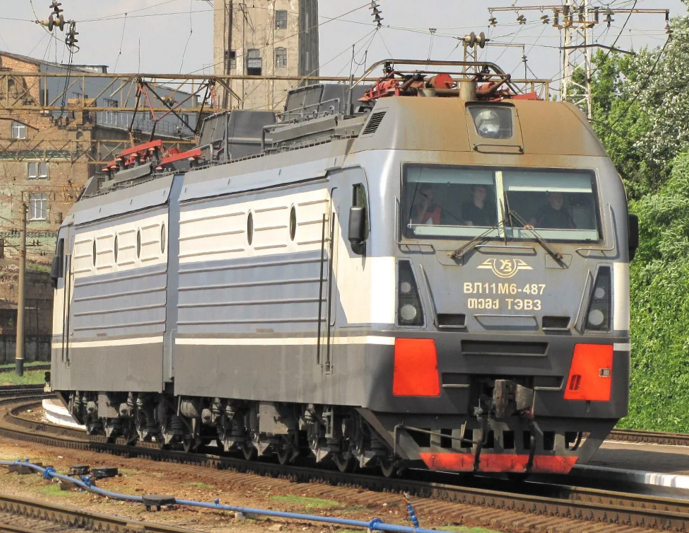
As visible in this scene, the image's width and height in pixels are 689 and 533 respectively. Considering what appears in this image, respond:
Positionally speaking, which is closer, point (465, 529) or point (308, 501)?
point (465, 529)

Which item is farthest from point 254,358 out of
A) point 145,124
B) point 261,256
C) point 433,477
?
point 145,124

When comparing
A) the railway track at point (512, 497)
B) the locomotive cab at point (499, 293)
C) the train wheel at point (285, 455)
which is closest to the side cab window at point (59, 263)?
the railway track at point (512, 497)

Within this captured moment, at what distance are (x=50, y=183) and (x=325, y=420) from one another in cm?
7012

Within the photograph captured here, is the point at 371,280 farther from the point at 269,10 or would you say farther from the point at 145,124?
the point at 145,124

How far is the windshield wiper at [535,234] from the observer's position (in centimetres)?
1319

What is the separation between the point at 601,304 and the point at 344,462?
3.50 m

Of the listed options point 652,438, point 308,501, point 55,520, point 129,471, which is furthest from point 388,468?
point 652,438

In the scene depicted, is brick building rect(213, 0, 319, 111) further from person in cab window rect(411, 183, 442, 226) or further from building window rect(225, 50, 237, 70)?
person in cab window rect(411, 183, 442, 226)

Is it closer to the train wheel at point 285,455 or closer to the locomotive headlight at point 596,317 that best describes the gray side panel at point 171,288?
the train wheel at point 285,455

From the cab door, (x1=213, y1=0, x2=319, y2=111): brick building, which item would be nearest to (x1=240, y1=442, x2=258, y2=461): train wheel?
the cab door

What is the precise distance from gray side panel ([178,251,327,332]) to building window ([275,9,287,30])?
222 ft

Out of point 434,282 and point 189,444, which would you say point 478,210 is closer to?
point 434,282

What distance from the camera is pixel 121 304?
64.7 feet

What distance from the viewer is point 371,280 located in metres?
13.0
